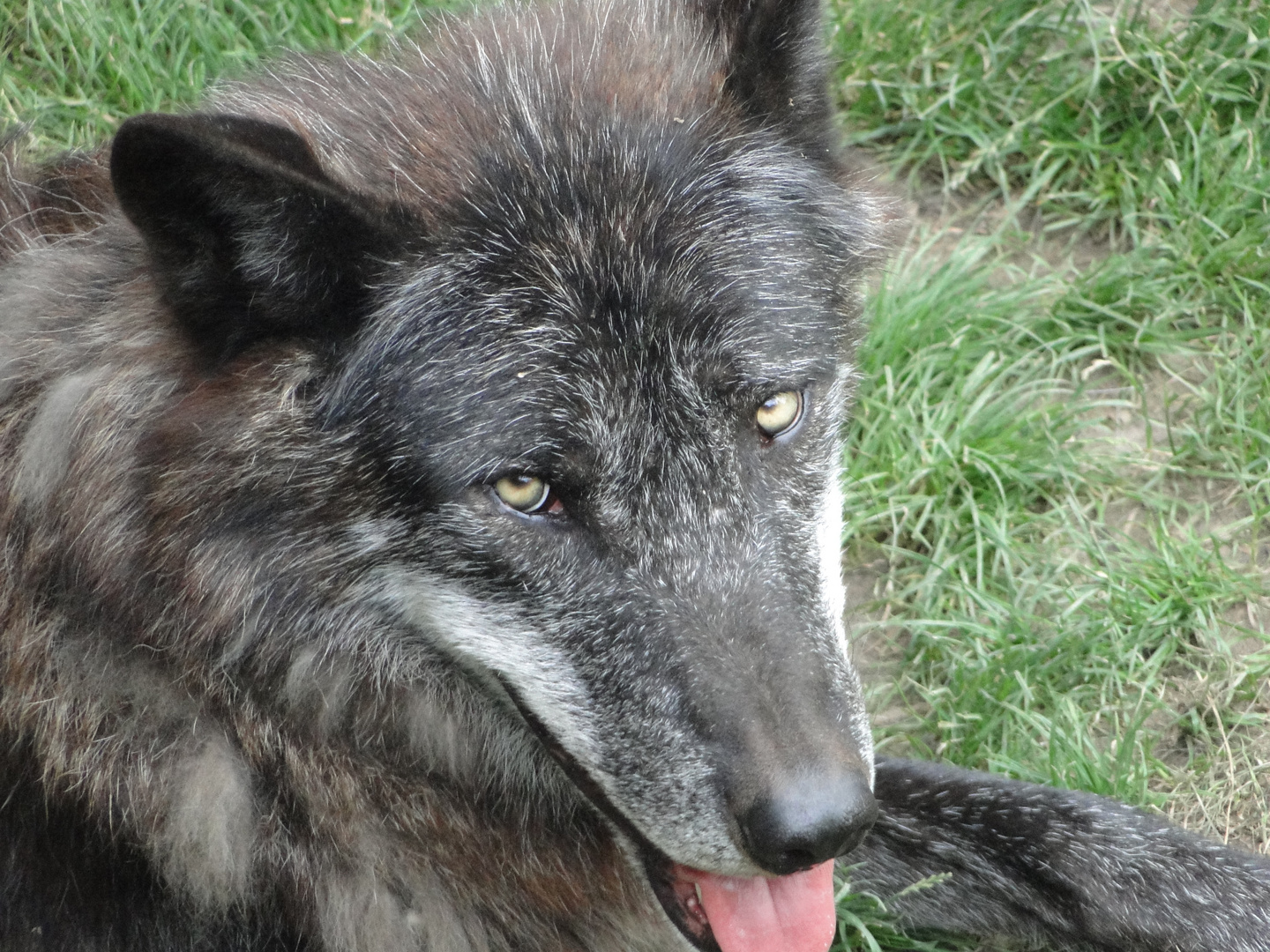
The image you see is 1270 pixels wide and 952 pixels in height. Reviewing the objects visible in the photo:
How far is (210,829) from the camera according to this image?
314 centimetres

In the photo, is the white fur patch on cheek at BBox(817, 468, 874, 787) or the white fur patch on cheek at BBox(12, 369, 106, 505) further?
the white fur patch on cheek at BBox(12, 369, 106, 505)

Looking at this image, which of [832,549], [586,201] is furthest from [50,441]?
[832,549]

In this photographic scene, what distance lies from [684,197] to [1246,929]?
2425mm

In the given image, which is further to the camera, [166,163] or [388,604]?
[388,604]

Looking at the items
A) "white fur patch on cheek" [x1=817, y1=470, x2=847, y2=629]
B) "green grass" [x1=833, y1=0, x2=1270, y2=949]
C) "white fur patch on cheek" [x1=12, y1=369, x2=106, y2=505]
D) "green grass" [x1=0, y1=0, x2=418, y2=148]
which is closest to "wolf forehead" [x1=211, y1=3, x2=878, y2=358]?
"white fur patch on cheek" [x1=817, y1=470, x2=847, y2=629]

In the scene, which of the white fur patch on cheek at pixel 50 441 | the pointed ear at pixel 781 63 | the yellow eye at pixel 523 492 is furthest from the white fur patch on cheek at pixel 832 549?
the white fur patch on cheek at pixel 50 441

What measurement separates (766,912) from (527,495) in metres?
1.10

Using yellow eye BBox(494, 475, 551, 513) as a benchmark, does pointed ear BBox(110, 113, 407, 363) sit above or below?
above

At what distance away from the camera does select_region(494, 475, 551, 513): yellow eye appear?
9.61ft

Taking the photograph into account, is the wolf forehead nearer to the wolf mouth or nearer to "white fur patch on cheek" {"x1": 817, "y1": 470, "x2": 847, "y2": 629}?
"white fur patch on cheek" {"x1": 817, "y1": 470, "x2": 847, "y2": 629}

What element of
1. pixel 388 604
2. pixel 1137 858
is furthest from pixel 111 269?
pixel 1137 858

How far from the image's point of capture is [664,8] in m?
3.47

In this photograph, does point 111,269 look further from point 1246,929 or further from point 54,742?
point 1246,929

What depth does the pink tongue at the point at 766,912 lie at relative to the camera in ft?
10.1
